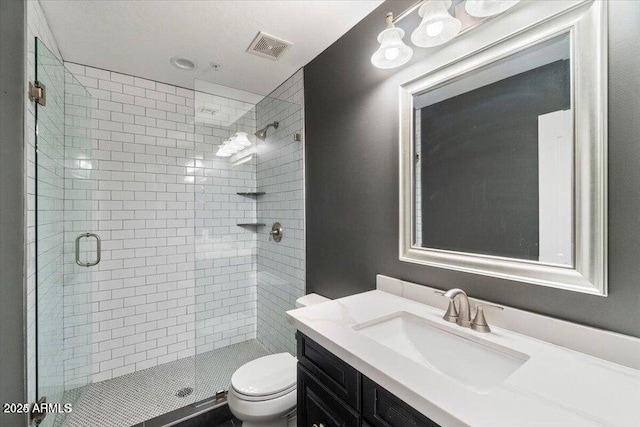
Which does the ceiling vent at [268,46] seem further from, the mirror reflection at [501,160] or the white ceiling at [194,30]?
the mirror reflection at [501,160]

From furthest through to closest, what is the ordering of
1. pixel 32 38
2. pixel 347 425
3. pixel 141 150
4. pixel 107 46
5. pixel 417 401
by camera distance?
pixel 141 150, pixel 107 46, pixel 32 38, pixel 347 425, pixel 417 401

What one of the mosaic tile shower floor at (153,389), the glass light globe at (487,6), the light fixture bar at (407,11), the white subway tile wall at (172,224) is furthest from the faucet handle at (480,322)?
the mosaic tile shower floor at (153,389)

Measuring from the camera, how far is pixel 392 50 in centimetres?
125

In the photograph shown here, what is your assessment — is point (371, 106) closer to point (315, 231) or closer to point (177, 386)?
point (315, 231)

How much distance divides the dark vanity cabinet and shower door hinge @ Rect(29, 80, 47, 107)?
1752 millimetres

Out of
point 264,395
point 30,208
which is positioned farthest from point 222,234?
point 264,395

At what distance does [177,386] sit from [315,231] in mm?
1637

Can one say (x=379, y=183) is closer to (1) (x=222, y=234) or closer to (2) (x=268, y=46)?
(2) (x=268, y=46)

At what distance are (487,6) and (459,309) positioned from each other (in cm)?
110

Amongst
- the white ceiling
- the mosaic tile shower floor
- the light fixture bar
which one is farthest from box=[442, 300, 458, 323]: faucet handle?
the mosaic tile shower floor

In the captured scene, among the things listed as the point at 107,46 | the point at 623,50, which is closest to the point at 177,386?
the point at 107,46

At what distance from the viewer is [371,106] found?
5.18 ft

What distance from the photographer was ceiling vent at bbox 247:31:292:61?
5.98 feet

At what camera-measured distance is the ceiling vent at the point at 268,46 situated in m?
1.82
